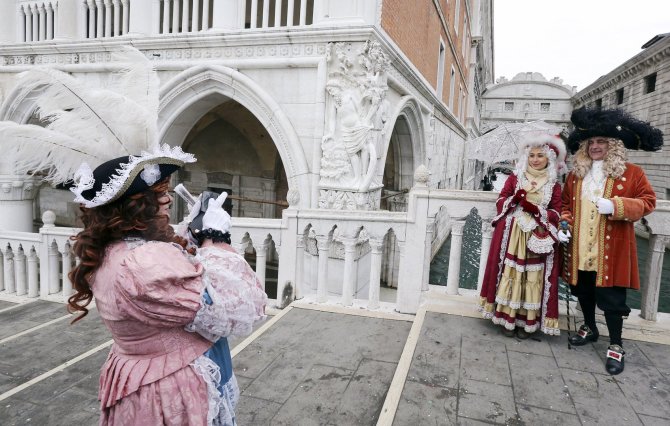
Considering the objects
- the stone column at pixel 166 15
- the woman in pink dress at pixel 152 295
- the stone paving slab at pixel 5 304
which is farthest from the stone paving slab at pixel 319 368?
the stone column at pixel 166 15

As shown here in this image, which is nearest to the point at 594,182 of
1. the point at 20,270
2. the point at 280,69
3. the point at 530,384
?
the point at 530,384

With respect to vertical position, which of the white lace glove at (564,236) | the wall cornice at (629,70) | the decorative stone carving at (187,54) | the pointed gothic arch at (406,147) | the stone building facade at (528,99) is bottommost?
the white lace glove at (564,236)

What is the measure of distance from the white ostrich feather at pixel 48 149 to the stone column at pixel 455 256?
123 inches

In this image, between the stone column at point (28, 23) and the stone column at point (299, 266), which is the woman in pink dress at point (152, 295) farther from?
the stone column at point (28, 23)

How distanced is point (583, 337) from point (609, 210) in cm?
102

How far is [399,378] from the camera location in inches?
105

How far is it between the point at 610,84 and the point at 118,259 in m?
35.1

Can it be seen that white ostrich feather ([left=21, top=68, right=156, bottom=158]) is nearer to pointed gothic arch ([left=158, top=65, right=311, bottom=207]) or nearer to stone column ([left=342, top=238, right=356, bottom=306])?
stone column ([left=342, top=238, right=356, bottom=306])

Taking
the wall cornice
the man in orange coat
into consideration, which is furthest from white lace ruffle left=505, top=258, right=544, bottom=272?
the wall cornice

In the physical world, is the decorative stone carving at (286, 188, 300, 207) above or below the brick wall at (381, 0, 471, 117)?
below

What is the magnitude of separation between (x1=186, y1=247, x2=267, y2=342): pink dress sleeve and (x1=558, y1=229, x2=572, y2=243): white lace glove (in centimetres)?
241

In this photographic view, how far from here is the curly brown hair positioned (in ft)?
4.72

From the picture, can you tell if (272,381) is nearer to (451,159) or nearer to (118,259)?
(118,259)

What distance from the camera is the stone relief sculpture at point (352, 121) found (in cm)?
597
